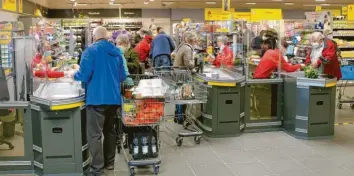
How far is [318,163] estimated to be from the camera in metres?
5.23

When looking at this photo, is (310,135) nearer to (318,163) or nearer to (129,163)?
(318,163)

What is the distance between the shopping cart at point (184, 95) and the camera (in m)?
5.34

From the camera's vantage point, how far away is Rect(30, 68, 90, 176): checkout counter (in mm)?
4512

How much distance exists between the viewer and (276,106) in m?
6.88

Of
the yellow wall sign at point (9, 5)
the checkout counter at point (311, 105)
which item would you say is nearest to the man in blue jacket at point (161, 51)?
the checkout counter at point (311, 105)

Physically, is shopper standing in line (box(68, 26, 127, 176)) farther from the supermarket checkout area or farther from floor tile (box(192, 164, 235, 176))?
the supermarket checkout area

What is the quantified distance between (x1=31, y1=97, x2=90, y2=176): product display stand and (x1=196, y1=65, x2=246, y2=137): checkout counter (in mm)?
2241

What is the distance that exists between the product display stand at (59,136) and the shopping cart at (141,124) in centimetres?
53

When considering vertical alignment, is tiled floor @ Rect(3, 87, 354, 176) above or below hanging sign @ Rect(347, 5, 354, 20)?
below

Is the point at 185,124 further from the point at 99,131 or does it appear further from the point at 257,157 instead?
the point at 99,131

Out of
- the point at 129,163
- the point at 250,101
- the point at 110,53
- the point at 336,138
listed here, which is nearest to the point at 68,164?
the point at 129,163

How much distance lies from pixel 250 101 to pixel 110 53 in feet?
9.86

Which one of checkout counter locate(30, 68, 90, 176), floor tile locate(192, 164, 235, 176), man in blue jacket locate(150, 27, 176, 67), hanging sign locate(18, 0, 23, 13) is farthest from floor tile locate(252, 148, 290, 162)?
hanging sign locate(18, 0, 23, 13)

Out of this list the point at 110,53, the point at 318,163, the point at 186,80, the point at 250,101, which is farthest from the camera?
the point at 250,101
